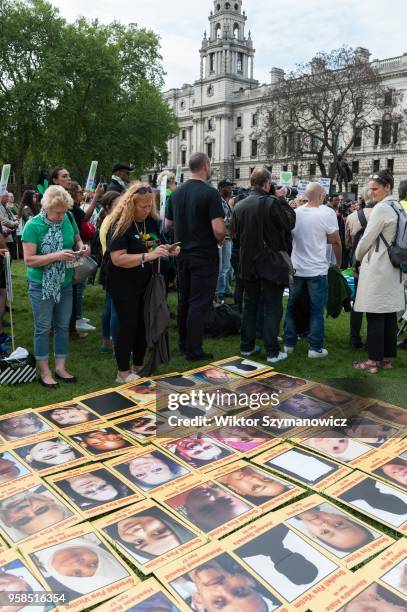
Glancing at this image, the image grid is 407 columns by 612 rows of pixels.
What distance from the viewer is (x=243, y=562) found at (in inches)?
87.0

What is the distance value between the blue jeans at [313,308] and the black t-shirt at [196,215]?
3.13 feet

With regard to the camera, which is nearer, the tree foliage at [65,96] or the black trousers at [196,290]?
the black trousers at [196,290]

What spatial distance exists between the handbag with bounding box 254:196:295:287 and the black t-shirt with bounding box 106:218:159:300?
1.09m

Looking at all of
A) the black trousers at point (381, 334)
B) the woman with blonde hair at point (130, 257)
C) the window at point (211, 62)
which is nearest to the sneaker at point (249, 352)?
the black trousers at point (381, 334)

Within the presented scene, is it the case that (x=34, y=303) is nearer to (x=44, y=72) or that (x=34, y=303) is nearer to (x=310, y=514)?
(x=310, y=514)

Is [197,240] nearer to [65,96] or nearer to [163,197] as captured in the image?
[163,197]

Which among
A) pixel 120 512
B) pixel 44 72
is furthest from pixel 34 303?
pixel 44 72

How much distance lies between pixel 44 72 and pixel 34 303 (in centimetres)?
3100

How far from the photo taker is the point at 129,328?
4223 mm

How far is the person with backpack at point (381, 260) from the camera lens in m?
4.47

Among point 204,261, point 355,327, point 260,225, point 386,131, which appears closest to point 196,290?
point 204,261

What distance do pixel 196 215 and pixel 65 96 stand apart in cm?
3103

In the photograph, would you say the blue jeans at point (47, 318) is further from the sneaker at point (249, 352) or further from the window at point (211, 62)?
the window at point (211, 62)

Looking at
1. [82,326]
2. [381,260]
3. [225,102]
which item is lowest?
[82,326]
